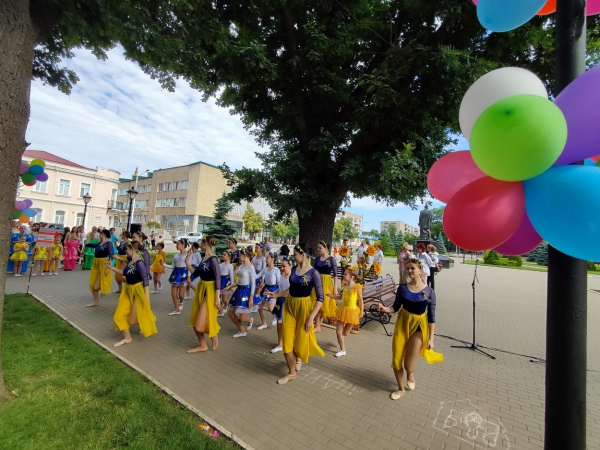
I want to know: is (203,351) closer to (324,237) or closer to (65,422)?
(65,422)

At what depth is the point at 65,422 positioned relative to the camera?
3057 millimetres

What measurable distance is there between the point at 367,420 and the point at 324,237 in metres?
6.41

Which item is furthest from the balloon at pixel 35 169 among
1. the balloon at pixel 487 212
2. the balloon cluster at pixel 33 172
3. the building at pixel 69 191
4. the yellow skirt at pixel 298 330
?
the building at pixel 69 191

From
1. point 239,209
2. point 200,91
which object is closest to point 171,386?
point 200,91

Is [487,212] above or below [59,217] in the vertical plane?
below

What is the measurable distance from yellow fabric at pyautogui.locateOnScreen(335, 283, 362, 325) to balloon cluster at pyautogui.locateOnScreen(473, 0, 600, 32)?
4136mm

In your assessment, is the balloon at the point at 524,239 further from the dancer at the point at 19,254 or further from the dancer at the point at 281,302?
the dancer at the point at 19,254

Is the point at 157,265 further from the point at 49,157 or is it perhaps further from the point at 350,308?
the point at 49,157

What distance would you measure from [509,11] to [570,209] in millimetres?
1500

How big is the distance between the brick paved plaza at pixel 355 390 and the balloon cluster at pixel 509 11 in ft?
13.0

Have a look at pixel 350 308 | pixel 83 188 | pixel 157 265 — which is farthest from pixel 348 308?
pixel 83 188

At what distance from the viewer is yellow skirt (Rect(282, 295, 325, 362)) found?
422 centimetres

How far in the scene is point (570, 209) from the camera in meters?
1.63

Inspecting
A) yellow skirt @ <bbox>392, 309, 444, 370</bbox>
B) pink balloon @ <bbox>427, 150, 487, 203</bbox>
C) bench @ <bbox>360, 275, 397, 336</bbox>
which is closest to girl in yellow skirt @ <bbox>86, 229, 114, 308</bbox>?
bench @ <bbox>360, 275, 397, 336</bbox>
